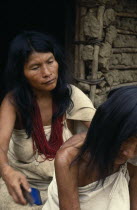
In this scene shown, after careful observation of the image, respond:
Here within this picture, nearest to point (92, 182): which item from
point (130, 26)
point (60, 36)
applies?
point (130, 26)

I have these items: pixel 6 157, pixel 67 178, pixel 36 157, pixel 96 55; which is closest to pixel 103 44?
pixel 96 55

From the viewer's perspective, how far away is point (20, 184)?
5.18 feet

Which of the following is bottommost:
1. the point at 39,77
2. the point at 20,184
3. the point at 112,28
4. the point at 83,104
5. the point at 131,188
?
the point at 131,188

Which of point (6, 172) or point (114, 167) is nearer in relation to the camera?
point (114, 167)

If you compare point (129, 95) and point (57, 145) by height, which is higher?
point (129, 95)

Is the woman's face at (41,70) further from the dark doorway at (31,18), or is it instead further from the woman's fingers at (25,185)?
the dark doorway at (31,18)

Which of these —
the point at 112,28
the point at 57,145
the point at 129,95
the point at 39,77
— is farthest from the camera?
the point at 112,28

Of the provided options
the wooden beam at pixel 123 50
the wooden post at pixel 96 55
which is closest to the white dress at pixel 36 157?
the wooden post at pixel 96 55

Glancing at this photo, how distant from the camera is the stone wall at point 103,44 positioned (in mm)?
3629

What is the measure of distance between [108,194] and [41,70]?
947 millimetres

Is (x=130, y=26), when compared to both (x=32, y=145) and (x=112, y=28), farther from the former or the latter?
(x=32, y=145)

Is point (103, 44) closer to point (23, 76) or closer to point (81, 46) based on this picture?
point (81, 46)

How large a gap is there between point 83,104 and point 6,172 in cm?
86

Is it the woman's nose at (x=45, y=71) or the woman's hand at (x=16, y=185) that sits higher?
the woman's nose at (x=45, y=71)
